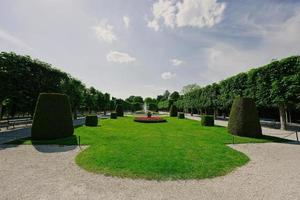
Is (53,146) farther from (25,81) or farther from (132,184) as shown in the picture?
(25,81)

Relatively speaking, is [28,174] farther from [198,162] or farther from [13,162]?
[198,162]

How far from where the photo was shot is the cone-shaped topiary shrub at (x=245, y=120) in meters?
14.8

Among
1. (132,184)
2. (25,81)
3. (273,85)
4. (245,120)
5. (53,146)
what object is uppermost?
(25,81)

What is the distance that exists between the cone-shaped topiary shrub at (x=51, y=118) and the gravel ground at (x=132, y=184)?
4.83 meters

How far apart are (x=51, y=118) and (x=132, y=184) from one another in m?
10.2

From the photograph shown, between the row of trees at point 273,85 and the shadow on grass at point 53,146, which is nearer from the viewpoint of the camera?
the shadow on grass at point 53,146

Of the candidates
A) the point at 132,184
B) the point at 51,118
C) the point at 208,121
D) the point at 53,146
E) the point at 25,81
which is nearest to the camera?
the point at 132,184

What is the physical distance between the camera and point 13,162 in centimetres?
820

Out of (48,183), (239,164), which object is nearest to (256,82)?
(239,164)

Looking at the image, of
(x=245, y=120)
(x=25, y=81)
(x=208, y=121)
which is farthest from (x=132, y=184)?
(x=25, y=81)

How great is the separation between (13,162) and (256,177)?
958cm

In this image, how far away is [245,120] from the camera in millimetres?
14961

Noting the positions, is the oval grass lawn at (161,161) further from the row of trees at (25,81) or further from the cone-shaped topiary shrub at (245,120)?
the row of trees at (25,81)

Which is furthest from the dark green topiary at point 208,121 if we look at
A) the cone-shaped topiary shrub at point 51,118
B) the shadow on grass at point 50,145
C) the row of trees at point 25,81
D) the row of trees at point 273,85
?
the row of trees at point 25,81
